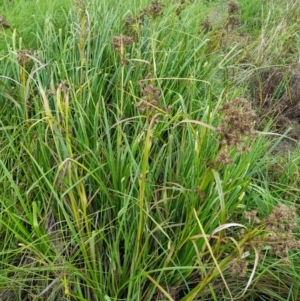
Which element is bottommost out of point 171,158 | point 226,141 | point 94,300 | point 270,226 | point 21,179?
point 94,300

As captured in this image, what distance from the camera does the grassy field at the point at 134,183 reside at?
172 cm

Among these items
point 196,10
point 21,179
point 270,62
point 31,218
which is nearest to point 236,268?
point 31,218

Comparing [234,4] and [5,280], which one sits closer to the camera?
[5,280]

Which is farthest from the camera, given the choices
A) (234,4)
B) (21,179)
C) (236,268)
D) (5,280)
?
(234,4)

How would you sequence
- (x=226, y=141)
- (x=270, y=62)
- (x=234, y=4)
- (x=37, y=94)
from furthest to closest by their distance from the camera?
(x=270, y=62), (x=234, y=4), (x=37, y=94), (x=226, y=141)

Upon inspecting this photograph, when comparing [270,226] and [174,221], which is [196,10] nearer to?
[174,221]

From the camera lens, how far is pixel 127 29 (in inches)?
122

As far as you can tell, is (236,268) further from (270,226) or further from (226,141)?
(226,141)

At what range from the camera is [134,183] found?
6.28 feet

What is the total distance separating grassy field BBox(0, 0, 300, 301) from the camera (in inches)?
67.7

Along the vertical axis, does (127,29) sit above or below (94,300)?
above

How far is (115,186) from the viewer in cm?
206

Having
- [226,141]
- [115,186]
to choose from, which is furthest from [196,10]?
[226,141]

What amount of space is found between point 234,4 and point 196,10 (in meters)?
0.86
